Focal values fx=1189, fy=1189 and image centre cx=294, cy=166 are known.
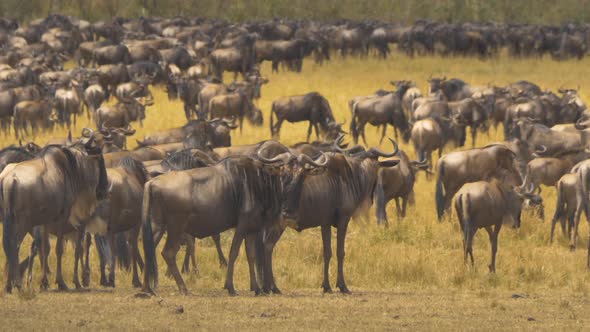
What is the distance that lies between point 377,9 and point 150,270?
2890 inches

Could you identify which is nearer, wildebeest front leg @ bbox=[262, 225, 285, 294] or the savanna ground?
the savanna ground

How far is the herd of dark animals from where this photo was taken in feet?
38.6

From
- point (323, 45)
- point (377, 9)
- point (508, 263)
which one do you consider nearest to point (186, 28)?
point (323, 45)

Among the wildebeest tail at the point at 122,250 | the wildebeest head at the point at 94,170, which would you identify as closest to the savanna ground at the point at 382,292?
the wildebeest tail at the point at 122,250

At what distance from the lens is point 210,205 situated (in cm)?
1174

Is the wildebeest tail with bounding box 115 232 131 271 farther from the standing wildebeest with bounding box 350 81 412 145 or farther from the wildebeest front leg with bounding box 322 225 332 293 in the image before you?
the standing wildebeest with bounding box 350 81 412 145

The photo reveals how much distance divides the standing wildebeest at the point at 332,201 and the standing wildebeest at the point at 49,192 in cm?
197

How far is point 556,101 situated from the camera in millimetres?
29875

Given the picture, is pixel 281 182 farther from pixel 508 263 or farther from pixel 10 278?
pixel 508 263

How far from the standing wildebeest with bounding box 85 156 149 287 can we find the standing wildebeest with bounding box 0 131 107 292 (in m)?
0.22

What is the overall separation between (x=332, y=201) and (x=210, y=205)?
1.65m

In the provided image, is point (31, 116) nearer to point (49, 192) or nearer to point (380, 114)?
point (380, 114)

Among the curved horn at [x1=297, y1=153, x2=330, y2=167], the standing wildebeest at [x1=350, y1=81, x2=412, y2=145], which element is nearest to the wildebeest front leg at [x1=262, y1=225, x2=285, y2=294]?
the curved horn at [x1=297, y1=153, x2=330, y2=167]

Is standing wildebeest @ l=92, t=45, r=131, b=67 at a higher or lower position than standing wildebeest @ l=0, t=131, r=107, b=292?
lower
